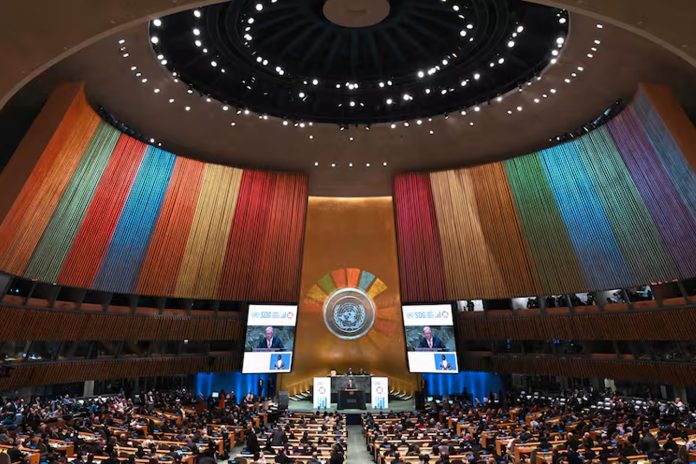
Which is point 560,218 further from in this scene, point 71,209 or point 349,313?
point 71,209

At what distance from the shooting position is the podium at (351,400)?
21.9 m

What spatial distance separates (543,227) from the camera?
19281 mm

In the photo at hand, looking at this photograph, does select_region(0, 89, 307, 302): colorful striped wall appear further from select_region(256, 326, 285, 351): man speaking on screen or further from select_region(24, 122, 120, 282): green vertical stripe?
select_region(256, 326, 285, 351): man speaking on screen

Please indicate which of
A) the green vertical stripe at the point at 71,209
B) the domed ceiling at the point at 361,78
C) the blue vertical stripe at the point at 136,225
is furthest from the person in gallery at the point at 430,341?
the green vertical stripe at the point at 71,209

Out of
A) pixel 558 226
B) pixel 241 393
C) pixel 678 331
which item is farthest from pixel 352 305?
pixel 678 331

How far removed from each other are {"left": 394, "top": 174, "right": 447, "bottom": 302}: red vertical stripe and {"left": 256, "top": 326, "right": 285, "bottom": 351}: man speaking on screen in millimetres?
5732

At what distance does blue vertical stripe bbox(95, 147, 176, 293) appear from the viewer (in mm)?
17703

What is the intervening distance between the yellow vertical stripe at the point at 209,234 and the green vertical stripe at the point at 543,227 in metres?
11.8

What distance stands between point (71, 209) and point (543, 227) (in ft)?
54.4

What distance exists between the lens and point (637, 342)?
17312 millimetres

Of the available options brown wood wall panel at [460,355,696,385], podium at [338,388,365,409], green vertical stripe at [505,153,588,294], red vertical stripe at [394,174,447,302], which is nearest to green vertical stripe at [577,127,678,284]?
green vertical stripe at [505,153,588,294]

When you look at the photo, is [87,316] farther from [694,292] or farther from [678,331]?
[694,292]

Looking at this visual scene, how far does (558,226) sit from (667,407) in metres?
7.04

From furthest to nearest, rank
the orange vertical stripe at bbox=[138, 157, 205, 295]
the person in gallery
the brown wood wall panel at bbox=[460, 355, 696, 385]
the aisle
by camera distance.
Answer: the person in gallery
the orange vertical stripe at bbox=[138, 157, 205, 295]
the brown wood wall panel at bbox=[460, 355, 696, 385]
the aisle
